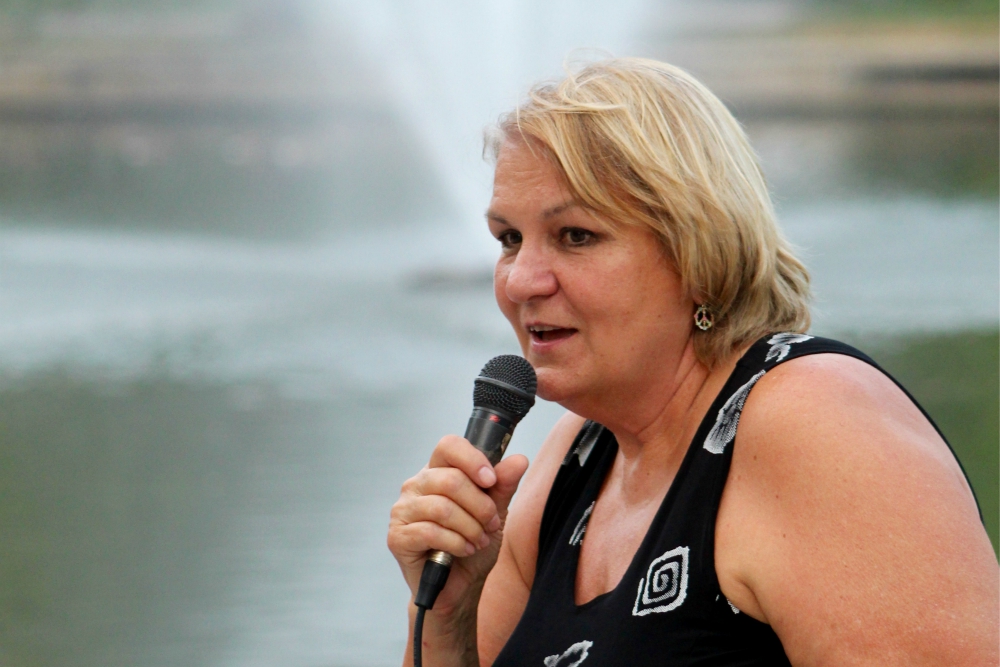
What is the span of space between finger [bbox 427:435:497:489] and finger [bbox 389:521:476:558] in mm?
82

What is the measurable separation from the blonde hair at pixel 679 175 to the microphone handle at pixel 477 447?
12.5 inches

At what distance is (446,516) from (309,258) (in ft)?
36.0

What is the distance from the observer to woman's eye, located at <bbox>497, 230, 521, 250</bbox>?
5.89ft

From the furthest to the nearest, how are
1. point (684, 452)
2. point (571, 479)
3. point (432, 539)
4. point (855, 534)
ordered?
point (571, 479)
point (684, 452)
point (432, 539)
point (855, 534)

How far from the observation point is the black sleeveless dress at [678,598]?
1.46m

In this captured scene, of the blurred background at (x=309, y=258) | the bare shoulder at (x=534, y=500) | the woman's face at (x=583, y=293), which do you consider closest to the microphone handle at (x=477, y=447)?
the woman's face at (x=583, y=293)

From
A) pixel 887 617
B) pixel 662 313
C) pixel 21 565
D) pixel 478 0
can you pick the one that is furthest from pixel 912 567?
pixel 478 0

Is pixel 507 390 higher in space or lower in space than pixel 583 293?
lower

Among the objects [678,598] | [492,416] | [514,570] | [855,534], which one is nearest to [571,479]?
[514,570]

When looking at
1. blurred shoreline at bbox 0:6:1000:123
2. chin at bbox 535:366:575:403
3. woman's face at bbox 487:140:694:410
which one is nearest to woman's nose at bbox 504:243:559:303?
woman's face at bbox 487:140:694:410

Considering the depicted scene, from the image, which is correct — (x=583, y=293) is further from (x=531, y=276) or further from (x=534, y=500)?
(x=534, y=500)

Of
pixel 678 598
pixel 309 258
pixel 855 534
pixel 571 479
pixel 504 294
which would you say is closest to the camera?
pixel 855 534

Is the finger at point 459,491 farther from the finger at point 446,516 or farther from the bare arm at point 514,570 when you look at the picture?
the bare arm at point 514,570

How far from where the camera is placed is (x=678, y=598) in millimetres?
1490
